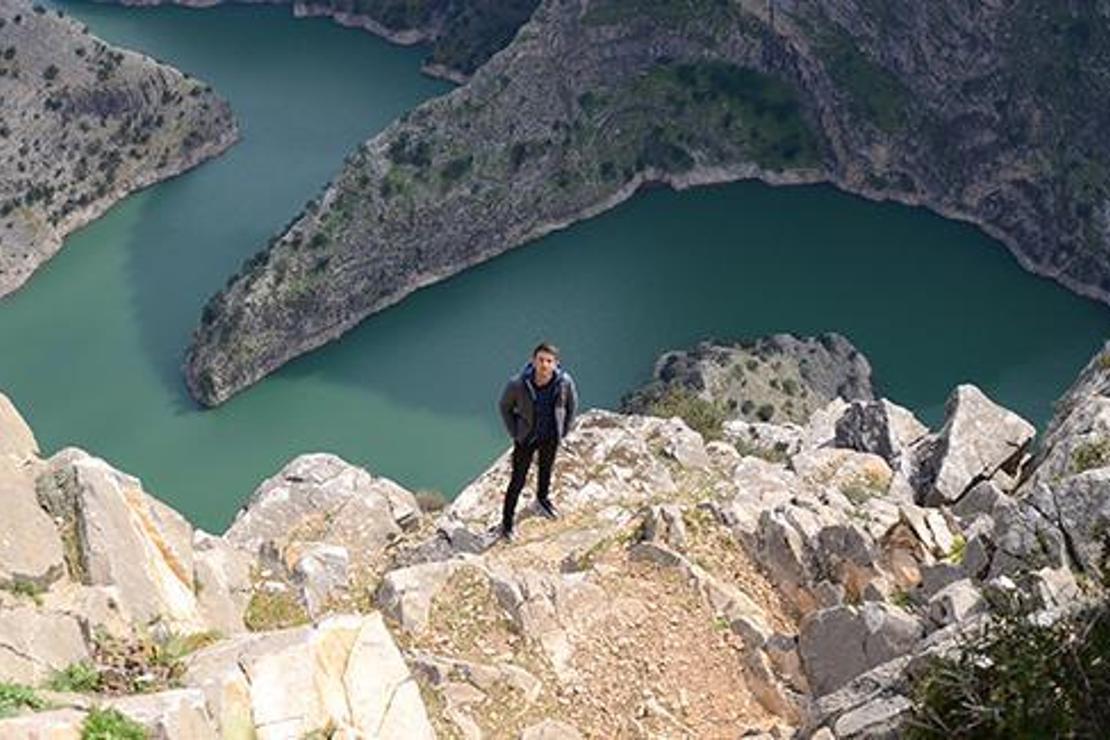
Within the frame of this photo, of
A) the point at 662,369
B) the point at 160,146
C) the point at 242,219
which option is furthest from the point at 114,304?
the point at 662,369

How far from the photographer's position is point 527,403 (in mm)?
16359

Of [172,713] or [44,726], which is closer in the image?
[44,726]

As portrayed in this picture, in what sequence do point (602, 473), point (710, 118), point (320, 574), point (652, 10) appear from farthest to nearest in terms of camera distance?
point (652, 10) < point (710, 118) < point (602, 473) < point (320, 574)

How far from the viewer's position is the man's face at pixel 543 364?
626 inches

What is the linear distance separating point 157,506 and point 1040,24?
2750 inches

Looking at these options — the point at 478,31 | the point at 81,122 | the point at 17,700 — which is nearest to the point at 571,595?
the point at 17,700

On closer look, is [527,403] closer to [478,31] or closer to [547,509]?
[547,509]

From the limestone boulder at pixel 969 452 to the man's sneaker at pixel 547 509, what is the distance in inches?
195

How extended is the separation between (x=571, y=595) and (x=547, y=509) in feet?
11.7

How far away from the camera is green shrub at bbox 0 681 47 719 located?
9.25 metres

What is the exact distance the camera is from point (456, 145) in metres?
73.8

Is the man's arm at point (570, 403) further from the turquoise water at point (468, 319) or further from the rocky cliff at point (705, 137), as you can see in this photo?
the rocky cliff at point (705, 137)

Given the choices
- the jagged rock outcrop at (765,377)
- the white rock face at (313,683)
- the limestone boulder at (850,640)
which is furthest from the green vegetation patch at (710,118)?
the white rock face at (313,683)

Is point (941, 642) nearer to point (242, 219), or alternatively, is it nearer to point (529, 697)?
point (529, 697)
